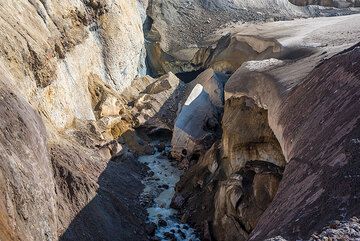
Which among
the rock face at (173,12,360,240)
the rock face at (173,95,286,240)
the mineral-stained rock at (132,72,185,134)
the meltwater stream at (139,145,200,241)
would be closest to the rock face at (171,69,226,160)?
the meltwater stream at (139,145,200,241)

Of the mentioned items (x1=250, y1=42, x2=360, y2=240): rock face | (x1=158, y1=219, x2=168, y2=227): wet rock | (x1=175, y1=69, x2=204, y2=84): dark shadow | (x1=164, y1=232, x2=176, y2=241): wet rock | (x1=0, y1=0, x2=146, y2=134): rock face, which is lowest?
(x1=164, y1=232, x2=176, y2=241): wet rock

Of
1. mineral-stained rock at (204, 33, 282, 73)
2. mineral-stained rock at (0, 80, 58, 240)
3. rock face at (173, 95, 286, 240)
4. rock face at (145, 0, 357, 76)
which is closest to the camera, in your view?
mineral-stained rock at (0, 80, 58, 240)

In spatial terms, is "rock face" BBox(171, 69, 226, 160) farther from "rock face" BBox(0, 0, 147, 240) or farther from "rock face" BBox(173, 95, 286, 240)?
"rock face" BBox(0, 0, 147, 240)

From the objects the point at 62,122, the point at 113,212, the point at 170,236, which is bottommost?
the point at 170,236

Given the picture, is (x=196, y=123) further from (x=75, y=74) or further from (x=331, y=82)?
(x=331, y=82)

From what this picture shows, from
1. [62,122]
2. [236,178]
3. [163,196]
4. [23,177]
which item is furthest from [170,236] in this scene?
[62,122]

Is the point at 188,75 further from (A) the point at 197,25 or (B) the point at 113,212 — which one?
(B) the point at 113,212
